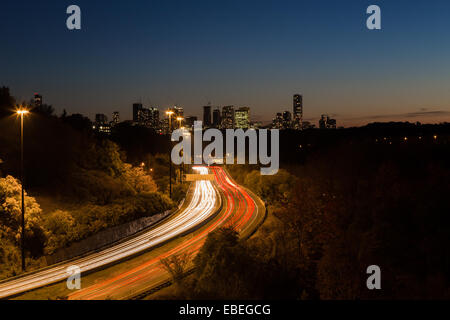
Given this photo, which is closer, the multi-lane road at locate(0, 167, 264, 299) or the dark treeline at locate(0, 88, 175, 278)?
the multi-lane road at locate(0, 167, 264, 299)

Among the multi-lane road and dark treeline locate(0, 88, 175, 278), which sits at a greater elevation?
dark treeline locate(0, 88, 175, 278)

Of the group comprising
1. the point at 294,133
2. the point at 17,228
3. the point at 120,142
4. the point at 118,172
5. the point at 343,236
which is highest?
the point at 294,133

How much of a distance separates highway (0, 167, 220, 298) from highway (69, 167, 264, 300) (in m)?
1.03

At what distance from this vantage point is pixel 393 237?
21.4m

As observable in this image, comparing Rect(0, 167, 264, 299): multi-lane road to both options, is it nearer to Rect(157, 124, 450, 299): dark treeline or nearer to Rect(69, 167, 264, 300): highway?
Rect(69, 167, 264, 300): highway

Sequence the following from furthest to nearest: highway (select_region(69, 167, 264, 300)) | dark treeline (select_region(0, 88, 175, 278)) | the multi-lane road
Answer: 1. dark treeline (select_region(0, 88, 175, 278))
2. the multi-lane road
3. highway (select_region(69, 167, 264, 300))

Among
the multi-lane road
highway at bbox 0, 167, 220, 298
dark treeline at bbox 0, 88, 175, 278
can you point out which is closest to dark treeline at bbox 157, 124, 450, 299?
the multi-lane road

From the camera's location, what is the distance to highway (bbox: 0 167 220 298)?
40.3 feet

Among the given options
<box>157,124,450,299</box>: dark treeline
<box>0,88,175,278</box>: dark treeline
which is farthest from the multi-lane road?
<box>0,88,175,278</box>: dark treeline

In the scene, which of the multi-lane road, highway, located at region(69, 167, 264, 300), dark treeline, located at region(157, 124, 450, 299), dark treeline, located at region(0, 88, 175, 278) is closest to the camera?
highway, located at region(69, 167, 264, 300)

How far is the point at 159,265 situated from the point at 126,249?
8.88 feet
